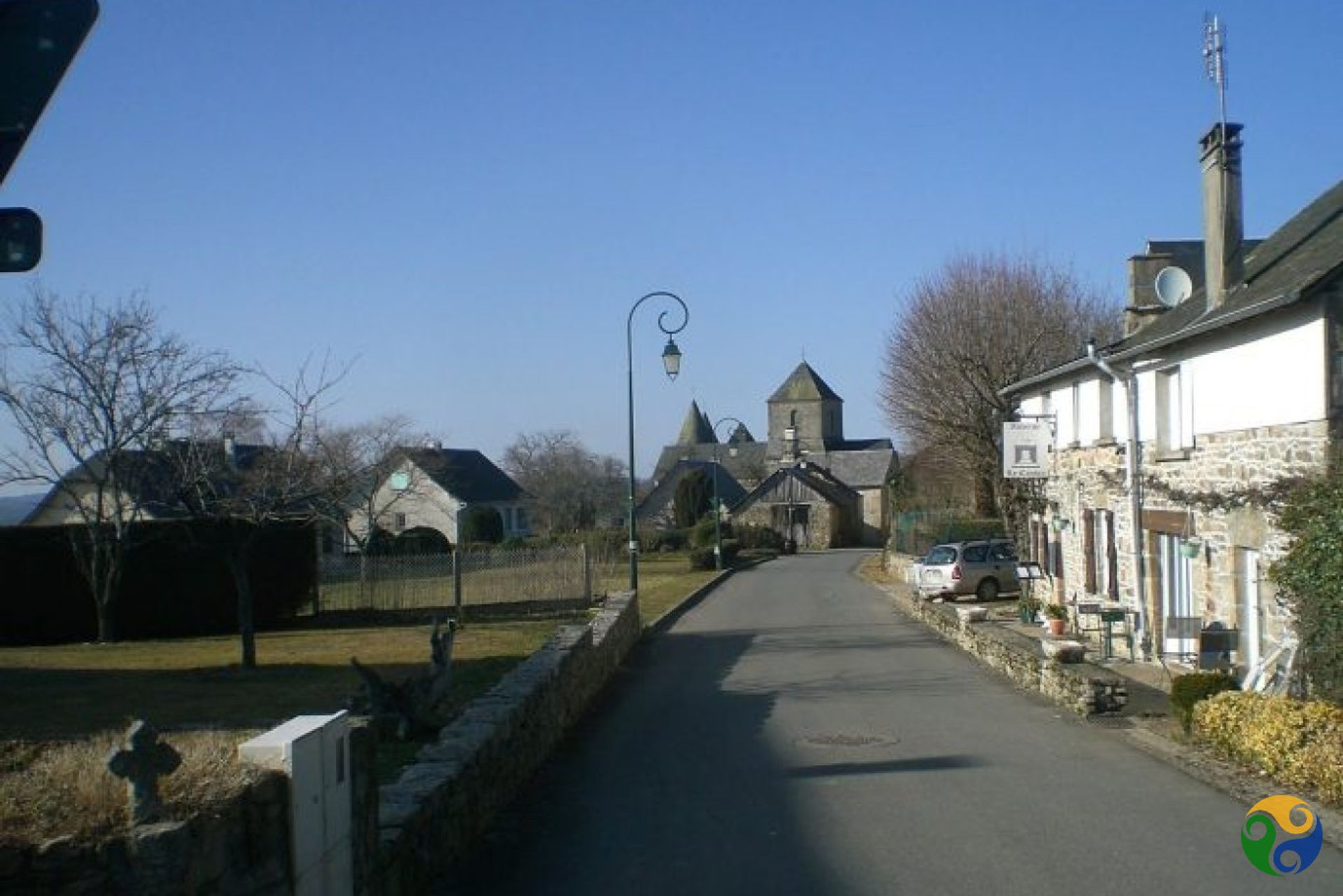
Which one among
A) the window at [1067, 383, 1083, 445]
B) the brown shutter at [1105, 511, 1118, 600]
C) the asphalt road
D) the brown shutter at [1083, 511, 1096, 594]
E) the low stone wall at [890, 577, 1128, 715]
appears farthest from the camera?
the window at [1067, 383, 1083, 445]

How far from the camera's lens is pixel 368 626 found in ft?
104

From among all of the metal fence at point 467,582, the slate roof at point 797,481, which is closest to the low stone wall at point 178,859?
the metal fence at point 467,582

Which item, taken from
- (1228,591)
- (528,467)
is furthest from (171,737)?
(528,467)

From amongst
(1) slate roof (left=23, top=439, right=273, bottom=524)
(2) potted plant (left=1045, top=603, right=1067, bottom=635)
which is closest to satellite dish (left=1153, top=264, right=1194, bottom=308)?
(2) potted plant (left=1045, top=603, right=1067, bottom=635)

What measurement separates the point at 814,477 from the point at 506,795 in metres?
76.6

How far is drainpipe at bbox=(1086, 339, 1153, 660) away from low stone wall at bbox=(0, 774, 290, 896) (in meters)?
16.4

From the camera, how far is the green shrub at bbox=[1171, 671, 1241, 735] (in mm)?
12555

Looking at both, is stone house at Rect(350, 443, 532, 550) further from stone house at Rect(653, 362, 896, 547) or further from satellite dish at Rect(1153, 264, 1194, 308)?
satellite dish at Rect(1153, 264, 1194, 308)

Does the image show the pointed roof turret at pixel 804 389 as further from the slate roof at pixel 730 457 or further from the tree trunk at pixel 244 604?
the tree trunk at pixel 244 604

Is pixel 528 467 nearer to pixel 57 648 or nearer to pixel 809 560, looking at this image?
pixel 809 560

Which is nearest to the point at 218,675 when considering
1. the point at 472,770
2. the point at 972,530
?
the point at 472,770

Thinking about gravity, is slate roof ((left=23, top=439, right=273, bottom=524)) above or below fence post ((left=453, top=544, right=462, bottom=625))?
above

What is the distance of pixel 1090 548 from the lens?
76.9ft

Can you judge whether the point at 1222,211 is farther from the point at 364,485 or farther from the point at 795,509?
the point at 795,509
